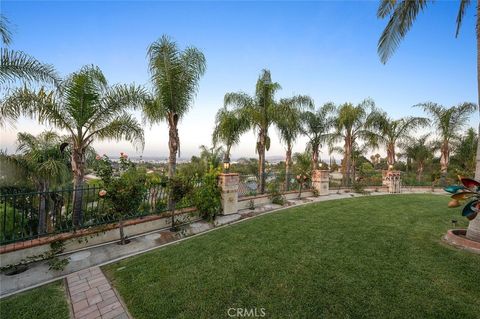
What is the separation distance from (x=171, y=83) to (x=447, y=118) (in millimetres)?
17811

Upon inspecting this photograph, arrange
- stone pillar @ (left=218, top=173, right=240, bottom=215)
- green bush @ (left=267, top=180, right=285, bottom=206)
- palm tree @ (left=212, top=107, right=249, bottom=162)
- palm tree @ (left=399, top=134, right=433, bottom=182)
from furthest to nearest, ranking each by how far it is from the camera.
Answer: palm tree @ (left=399, top=134, right=433, bottom=182), palm tree @ (left=212, top=107, right=249, bottom=162), green bush @ (left=267, top=180, right=285, bottom=206), stone pillar @ (left=218, top=173, right=240, bottom=215)

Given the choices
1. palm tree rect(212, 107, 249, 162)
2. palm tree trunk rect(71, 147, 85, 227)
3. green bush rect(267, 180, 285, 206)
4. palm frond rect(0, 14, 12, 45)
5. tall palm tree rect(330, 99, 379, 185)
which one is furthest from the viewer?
tall palm tree rect(330, 99, 379, 185)

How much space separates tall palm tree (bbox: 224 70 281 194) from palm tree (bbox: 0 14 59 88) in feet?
22.9

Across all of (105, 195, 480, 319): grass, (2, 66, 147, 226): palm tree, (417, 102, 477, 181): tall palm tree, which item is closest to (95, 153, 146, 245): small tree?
(2, 66, 147, 226): palm tree

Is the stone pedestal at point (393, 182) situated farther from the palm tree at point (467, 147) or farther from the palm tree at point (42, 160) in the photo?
the palm tree at point (42, 160)

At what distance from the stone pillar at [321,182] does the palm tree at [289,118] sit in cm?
152

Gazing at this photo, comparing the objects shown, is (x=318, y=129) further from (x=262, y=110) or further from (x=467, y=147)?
(x=467, y=147)

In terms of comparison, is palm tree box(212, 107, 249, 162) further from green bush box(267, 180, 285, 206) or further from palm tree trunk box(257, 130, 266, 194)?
green bush box(267, 180, 285, 206)

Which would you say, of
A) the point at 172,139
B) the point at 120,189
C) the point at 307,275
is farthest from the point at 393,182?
the point at 120,189

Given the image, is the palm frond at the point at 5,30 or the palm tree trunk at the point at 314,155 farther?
the palm tree trunk at the point at 314,155

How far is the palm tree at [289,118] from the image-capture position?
9.66m
